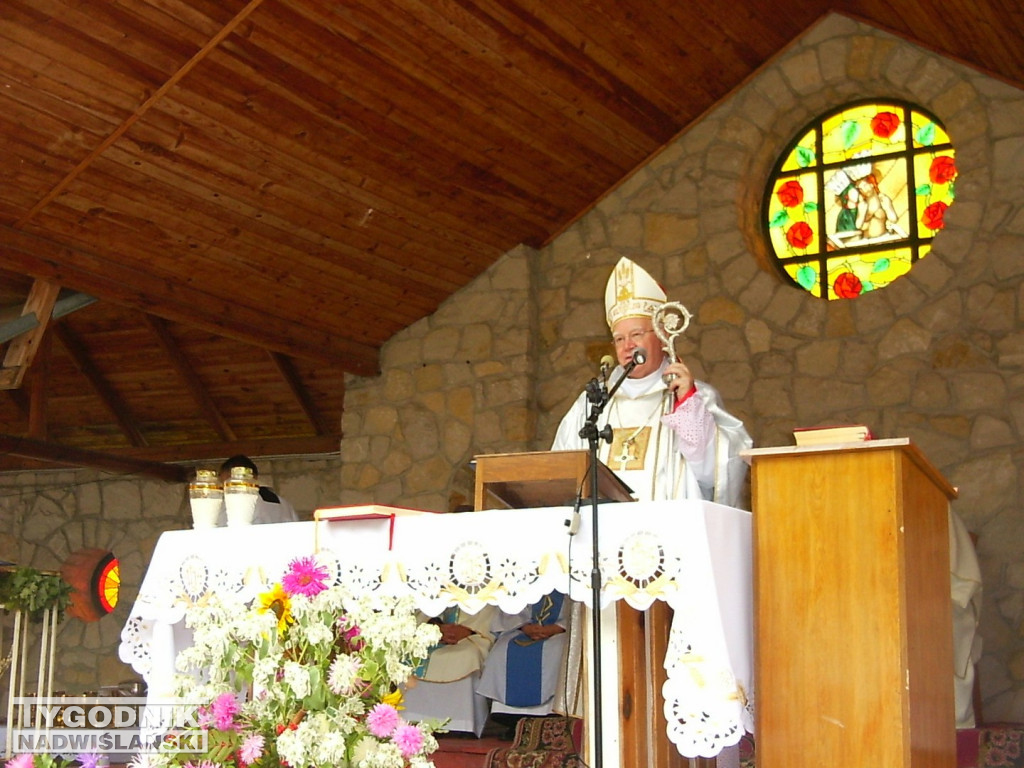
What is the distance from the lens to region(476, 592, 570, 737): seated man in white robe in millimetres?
5230

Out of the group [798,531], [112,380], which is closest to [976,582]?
[798,531]

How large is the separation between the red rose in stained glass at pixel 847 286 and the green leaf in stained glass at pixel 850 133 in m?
0.73

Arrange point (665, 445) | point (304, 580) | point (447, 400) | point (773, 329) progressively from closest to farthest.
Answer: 1. point (304, 580)
2. point (665, 445)
3. point (773, 329)
4. point (447, 400)

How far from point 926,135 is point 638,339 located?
375 centimetres

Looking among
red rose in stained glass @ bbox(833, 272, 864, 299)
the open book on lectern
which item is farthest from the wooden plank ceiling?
the open book on lectern

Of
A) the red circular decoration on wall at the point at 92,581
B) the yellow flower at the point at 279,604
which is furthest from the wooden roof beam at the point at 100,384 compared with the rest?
the yellow flower at the point at 279,604

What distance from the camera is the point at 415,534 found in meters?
3.15

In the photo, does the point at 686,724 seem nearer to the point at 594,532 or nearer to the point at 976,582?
the point at 594,532

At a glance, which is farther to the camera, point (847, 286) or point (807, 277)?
point (807, 277)

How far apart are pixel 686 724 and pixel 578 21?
4.37 metres

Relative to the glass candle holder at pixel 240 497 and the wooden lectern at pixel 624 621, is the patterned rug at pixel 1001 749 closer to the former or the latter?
the wooden lectern at pixel 624 621

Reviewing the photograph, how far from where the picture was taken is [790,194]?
7.43 m

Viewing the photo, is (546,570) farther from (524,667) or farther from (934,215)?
(934,215)

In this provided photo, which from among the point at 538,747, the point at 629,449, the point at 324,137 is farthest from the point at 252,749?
the point at 324,137
